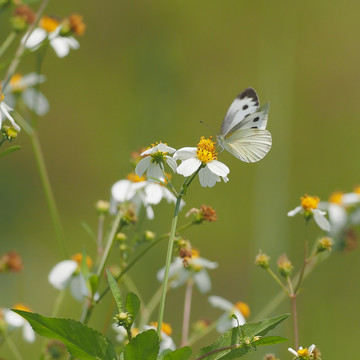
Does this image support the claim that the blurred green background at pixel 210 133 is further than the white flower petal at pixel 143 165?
Yes

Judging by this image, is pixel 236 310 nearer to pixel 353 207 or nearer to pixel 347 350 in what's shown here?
pixel 353 207

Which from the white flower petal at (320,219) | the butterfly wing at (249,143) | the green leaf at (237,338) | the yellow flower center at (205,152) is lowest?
the green leaf at (237,338)

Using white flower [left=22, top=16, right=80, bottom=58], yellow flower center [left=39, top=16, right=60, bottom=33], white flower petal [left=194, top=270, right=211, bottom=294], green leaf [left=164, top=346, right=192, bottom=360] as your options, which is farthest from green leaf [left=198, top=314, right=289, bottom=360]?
yellow flower center [left=39, top=16, right=60, bottom=33]

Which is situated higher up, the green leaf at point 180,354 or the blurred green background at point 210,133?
the blurred green background at point 210,133

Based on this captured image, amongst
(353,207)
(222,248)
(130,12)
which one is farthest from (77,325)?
(130,12)

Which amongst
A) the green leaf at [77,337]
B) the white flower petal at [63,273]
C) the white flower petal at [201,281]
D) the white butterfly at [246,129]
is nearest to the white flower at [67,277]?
the white flower petal at [63,273]

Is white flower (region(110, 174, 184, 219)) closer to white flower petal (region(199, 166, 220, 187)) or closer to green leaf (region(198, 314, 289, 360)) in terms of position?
white flower petal (region(199, 166, 220, 187))

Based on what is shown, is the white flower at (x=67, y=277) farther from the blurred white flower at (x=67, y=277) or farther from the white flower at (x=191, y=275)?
the white flower at (x=191, y=275)
